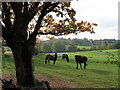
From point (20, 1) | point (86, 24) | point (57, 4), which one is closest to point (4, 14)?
point (20, 1)

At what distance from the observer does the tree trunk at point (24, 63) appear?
36.8 feet

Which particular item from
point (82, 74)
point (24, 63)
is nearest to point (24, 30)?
point (24, 63)

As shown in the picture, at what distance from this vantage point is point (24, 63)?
11281 mm

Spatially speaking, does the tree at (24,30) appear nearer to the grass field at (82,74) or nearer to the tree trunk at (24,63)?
the tree trunk at (24,63)

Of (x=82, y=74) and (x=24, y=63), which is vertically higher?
(x=24, y=63)

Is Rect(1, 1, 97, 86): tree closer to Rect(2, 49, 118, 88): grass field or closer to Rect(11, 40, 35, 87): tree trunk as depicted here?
Rect(11, 40, 35, 87): tree trunk

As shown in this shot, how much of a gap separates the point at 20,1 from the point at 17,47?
8.66ft

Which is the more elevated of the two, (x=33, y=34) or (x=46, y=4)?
(x=46, y=4)

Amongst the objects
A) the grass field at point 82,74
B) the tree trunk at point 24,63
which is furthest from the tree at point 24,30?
the grass field at point 82,74

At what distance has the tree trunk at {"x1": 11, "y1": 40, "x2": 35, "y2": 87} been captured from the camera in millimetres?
11211

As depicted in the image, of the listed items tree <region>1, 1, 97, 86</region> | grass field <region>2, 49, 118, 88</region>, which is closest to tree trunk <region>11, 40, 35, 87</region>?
tree <region>1, 1, 97, 86</region>

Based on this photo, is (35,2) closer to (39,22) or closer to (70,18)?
(39,22)

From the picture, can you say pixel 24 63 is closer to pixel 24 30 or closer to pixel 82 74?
pixel 24 30

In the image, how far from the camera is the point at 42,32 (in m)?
12.5
